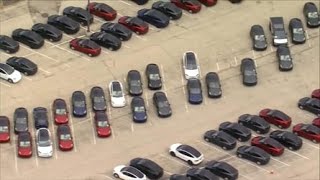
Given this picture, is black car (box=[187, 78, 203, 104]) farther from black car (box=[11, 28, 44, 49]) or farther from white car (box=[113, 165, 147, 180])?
black car (box=[11, 28, 44, 49])

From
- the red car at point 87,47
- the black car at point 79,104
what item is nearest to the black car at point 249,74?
the red car at point 87,47

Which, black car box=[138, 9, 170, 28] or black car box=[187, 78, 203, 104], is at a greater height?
black car box=[138, 9, 170, 28]

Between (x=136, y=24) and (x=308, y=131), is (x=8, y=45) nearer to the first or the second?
(x=136, y=24)

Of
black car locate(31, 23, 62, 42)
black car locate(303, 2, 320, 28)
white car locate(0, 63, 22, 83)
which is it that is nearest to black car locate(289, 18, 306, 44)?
black car locate(303, 2, 320, 28)

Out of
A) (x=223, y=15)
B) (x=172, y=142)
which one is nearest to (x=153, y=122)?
(x=172, y=142)

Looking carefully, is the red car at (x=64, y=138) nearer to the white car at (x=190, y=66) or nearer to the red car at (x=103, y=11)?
the white car at (x=190, y=66)

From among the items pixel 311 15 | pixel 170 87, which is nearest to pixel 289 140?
pixel 170 87

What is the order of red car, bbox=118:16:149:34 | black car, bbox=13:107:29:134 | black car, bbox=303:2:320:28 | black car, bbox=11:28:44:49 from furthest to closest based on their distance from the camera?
black car, bbox=303:2:320:28 → red car, bbox=118:16:149:34 → black car, bbox=11:28:44:49 → black car, bbox=13:107:29:134

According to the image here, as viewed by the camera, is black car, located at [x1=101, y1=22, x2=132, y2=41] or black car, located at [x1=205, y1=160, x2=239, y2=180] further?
black car, located at [x1=101, y1=22, x2=132, y2=41]
